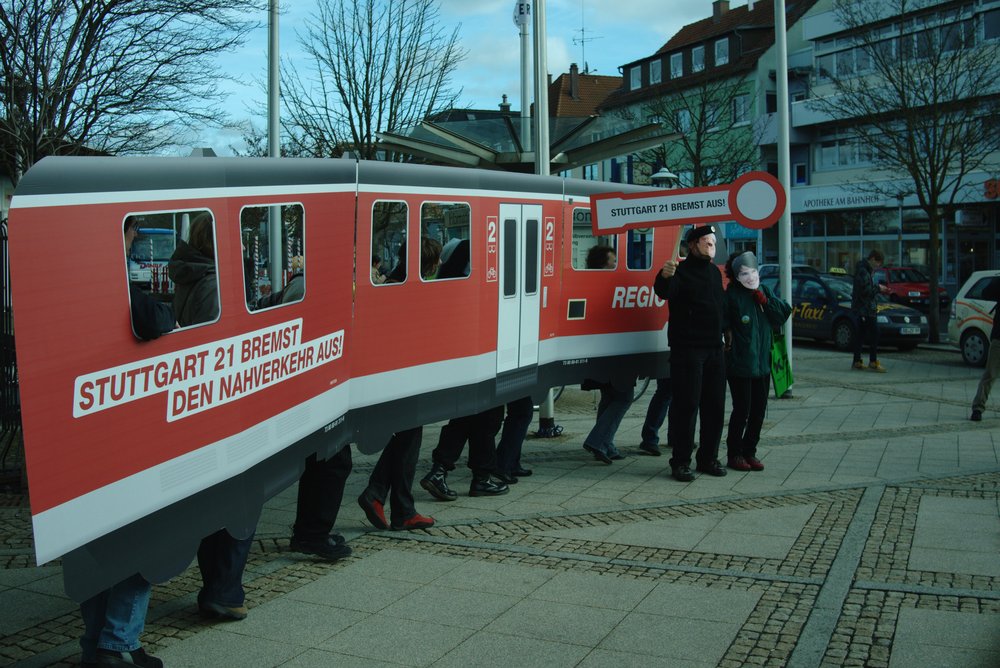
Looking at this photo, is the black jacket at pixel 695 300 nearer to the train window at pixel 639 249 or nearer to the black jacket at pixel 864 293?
the train window at pixel 639 249

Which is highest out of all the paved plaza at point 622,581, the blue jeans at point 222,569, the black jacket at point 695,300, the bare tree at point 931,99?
the bare tree at point 931,99

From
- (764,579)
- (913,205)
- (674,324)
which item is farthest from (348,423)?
(913,205)

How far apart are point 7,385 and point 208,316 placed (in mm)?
4926

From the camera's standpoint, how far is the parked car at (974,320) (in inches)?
719

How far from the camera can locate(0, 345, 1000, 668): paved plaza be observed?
195 inches

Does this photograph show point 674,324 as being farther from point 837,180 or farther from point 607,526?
point 837,180

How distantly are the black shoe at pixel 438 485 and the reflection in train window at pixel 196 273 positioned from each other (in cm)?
358

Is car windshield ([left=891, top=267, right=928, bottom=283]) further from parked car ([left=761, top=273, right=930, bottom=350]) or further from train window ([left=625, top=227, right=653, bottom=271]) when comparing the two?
train window ([left=625, top=227, right=653, bottom=271])

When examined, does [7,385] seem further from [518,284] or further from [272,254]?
[272,254]

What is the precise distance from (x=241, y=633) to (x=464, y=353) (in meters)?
3.06

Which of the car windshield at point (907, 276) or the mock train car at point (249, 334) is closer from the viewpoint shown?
the mock train car at point (249, 334)

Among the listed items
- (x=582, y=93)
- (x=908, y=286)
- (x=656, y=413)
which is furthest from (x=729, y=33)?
(x=656, y=413)

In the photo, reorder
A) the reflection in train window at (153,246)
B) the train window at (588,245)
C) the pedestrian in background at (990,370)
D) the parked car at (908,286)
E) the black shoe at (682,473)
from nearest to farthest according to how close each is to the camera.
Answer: the reflection in train window at (153,246)
the black shoe at (682,473)
the train window at (588,245)
the pedestrian in background at (990,370)
the parked car at (908,286)

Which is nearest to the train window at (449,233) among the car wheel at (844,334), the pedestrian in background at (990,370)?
the pedestrian in background at (990,370)
